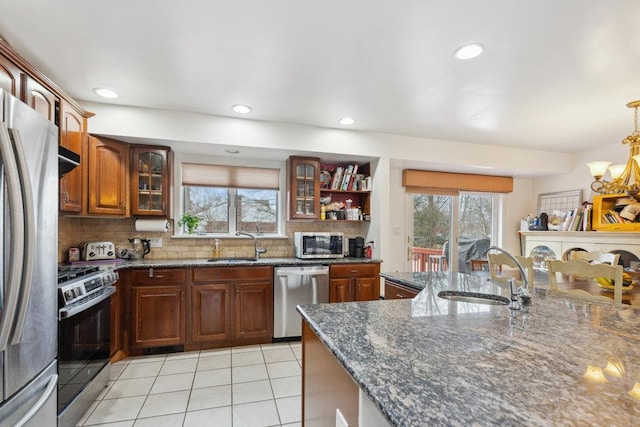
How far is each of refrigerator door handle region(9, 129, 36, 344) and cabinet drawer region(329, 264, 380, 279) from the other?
8.50 ft

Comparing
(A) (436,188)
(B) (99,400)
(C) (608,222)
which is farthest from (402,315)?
(C) (608,222)

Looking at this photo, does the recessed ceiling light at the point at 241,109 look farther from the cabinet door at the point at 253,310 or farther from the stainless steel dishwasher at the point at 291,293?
the cabinet door at the point at 253,310

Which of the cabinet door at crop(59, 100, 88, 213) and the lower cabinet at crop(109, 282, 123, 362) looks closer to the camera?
the cabinet door at crop(59, 100, 88, 213)

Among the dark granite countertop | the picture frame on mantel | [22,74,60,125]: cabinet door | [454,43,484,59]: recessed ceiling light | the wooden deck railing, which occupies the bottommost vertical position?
the wooden deck railing

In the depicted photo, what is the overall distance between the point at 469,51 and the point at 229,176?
2.82 metres

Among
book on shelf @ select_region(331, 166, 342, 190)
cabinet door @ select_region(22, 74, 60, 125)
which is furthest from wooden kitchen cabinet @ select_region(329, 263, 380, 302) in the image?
cabinet door @ select_region(22, 74, 60, 125)

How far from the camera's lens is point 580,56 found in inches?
81.2

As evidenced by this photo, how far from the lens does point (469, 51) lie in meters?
2.01

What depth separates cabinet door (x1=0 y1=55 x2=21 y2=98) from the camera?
69.1 inches

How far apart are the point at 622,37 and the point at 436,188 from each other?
9.45 ft

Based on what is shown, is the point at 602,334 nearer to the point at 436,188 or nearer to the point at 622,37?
the point at 622,37

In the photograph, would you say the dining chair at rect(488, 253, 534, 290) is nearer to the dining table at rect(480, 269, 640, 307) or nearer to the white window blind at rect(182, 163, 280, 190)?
the dining table at rect(480, 269, 640, 307)

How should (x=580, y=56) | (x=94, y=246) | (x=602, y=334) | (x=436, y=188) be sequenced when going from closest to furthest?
(x=602, y=334) < (x=580, y=56) < (x=94, y=246) < (x=436, y=188)

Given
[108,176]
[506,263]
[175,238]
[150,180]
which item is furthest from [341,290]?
[108,176]
